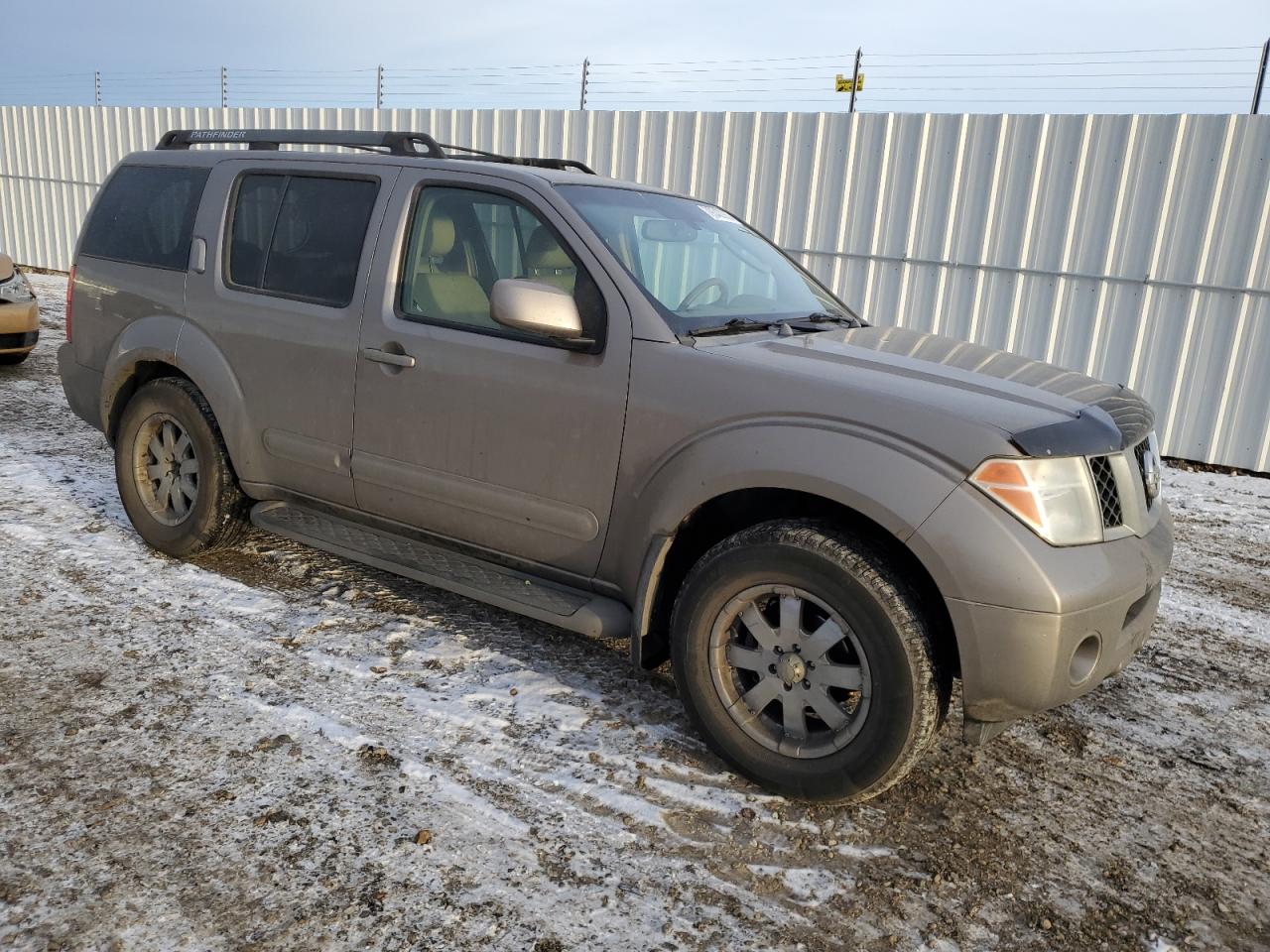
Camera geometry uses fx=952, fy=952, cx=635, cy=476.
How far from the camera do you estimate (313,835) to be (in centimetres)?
260

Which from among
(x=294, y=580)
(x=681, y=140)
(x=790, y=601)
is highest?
(x=681, y=140)

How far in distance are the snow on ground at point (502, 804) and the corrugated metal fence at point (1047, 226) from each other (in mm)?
5028

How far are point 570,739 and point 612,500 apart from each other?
0.81m

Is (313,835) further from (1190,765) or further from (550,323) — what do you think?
(1190,765)

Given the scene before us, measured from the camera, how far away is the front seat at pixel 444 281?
353 cm

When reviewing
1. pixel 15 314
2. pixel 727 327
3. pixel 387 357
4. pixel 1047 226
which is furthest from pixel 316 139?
pixel 1047 226

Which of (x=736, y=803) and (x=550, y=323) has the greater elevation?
(x=550, y=323)

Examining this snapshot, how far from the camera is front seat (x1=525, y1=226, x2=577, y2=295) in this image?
→ 3291 millimetres

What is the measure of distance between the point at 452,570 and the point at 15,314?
22.4ft

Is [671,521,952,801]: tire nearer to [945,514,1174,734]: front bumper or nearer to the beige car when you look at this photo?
[945,514,1174,734]: front bumper

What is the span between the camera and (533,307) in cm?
306

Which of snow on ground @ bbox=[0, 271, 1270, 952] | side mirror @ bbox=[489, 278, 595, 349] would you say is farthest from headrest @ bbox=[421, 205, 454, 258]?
snow on ground @ bbox=[0, 271, 1270, 952]

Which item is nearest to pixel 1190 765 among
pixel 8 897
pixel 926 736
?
pixel 926 736

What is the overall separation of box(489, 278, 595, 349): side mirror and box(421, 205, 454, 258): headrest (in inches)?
26.4
